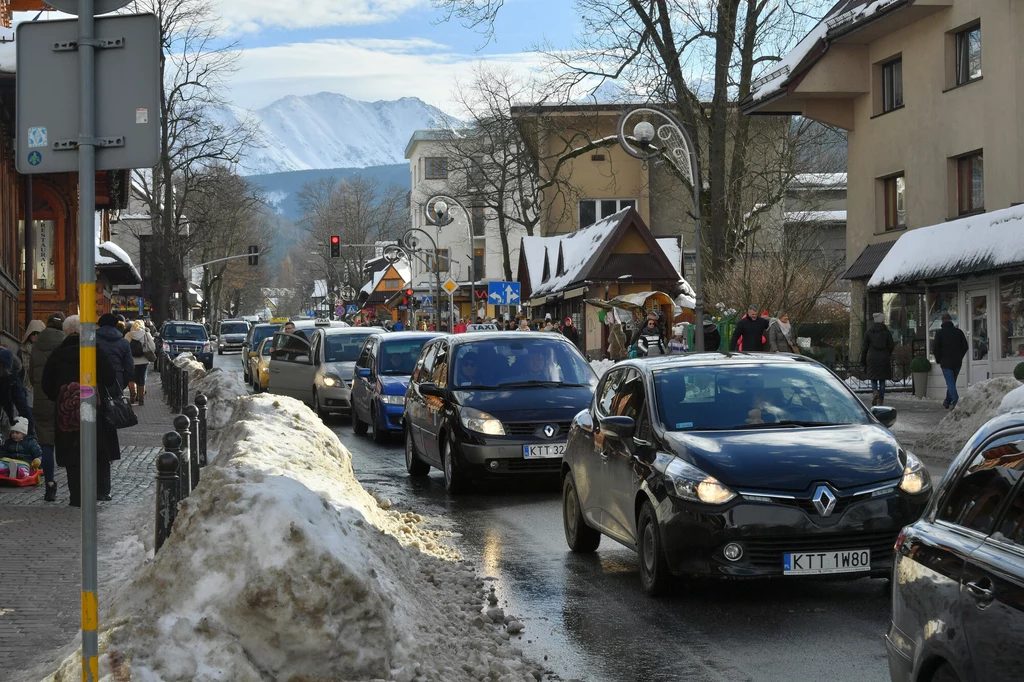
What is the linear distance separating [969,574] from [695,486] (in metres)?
3.88

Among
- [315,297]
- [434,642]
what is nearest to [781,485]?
[434,642]

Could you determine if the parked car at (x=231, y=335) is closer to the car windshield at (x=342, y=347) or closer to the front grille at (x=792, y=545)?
the car windshield at (x=342, y=347)

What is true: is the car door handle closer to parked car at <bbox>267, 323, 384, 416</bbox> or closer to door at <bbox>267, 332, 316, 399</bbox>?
parked car at <bbox>267, 323, 384, 416</bbox>

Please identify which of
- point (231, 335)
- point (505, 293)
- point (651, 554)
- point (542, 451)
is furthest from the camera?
point (231, 335)

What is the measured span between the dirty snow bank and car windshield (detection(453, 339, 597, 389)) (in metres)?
7.95

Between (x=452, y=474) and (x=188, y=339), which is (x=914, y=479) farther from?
(x=188, y=339)

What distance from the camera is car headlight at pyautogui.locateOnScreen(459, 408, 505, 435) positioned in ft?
45.6

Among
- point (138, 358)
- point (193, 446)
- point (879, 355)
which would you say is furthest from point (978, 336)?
point (193, 446)

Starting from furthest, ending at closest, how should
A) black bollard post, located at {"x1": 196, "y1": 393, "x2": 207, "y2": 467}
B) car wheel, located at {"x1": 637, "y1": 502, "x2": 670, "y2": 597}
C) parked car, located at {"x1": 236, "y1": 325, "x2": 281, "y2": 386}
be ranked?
parked car, located at {"x1": 236, "y1": 325, "x2": 281, "y2": 386} → black bollard post, located at {"x1": 196, "y1": 393, "x2": 207, "y2": 467} → car wheel, located at {"x1": 637, "y1": 502, "x2": 670, "y2": 597}

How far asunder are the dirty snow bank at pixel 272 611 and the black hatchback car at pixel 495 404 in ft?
22.4

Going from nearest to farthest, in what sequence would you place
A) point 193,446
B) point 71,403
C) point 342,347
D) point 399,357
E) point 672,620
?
point 672,620 → point 193,446 → point 71,403 → point 399,357 → point 342,347

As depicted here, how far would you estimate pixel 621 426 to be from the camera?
902 centimetres

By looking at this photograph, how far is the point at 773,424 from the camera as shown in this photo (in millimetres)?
8875

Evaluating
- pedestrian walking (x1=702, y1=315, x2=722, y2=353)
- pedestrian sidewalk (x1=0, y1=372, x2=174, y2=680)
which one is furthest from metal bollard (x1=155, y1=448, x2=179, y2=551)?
pedestrian walking (x1=702, y1=315, x2=722, y2=353)
